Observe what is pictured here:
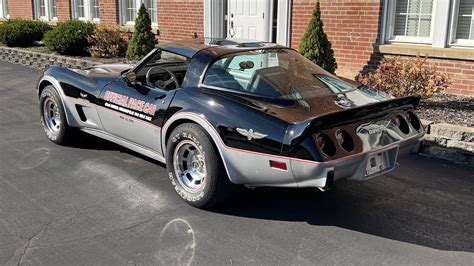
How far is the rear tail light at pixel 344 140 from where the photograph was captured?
3.83 metres

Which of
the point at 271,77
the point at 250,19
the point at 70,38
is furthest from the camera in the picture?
the point at 70,38

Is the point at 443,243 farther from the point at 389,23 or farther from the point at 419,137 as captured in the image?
the point at 389,23

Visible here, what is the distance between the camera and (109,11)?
579 inches

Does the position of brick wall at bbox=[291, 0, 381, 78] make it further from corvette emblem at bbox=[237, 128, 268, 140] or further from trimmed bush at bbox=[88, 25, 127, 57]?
corvette emblem at bbox=[237, 128, 268, 140]

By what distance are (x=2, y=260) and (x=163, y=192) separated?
159 cm

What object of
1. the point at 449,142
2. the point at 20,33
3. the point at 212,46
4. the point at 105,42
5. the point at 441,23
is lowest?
the point at 449,142

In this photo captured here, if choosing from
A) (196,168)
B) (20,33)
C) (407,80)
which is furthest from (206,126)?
(20,33)

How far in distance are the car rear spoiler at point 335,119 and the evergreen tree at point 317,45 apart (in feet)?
14.7

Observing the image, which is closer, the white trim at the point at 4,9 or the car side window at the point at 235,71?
the car side window at the point at 235,71

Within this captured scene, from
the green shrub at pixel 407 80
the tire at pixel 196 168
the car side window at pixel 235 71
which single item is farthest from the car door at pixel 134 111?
the green shrub at pixel 407 80

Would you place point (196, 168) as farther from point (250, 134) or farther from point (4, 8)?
point (4, 8)

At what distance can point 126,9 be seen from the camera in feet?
47.3

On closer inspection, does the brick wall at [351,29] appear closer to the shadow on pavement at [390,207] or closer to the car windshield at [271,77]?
the shadow on pavement at [390,207]

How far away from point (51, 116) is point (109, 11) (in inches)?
361
